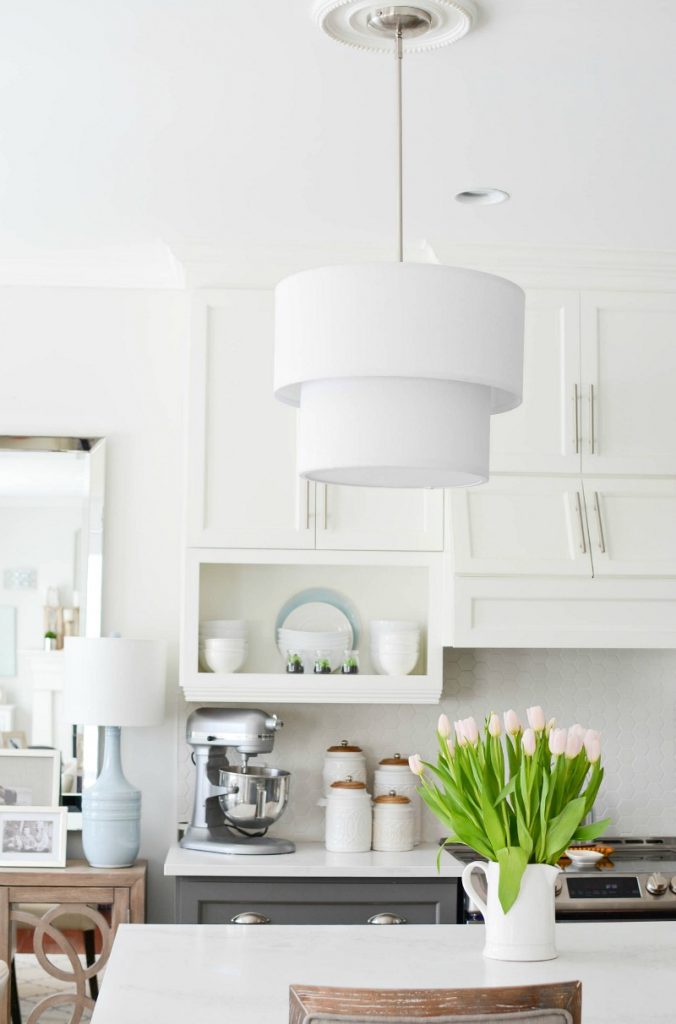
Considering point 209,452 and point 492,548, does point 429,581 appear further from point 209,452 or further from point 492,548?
point 209,452

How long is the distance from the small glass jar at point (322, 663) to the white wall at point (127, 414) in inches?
20.3

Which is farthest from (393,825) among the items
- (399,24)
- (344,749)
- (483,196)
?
(399,24)

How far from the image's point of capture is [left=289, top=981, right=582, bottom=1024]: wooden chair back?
158cm

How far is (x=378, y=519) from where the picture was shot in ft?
12.7

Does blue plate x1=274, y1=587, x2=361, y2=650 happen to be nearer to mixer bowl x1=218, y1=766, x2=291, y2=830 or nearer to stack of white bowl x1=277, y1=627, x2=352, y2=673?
stack of white bowl x1=277, y1=627, x2=352, y2=673

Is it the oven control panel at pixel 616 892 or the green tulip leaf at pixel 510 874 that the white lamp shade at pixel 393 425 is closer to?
the green tulip leaf at pixel 510 874

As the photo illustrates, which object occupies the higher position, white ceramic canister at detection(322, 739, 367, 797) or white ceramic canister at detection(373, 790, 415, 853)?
white ceramic canister at detection(322, 739, 367, 797)

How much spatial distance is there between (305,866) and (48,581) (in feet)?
4.30

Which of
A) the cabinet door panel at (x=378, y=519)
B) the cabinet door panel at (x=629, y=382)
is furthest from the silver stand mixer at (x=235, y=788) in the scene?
the cabinet door panel at (x=629, y=382)

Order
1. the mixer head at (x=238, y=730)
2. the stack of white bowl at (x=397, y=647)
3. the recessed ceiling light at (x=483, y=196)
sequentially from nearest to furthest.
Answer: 1. the recessed ceiling light at (x=483, y=196)
2. the mixer head at (x=238, y=730)
3. the stack of white bowl at (x=397, y=647)

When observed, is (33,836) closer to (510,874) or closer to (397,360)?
(510,874)

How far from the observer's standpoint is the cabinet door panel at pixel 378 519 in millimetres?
3854

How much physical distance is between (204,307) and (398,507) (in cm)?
89

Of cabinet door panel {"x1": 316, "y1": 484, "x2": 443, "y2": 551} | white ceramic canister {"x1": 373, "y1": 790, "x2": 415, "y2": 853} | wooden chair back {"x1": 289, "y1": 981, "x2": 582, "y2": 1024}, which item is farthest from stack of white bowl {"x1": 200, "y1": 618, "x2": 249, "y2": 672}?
wooden chair back {"x1": 289, "y1": 981, "x2": 582, "y2": 1024}
